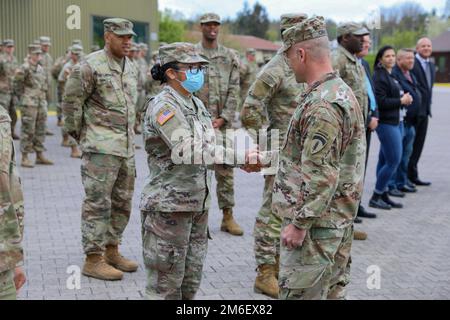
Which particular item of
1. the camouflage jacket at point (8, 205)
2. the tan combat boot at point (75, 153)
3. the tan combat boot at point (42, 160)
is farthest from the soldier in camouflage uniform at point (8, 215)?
the tan combat boot at point (75, 153)

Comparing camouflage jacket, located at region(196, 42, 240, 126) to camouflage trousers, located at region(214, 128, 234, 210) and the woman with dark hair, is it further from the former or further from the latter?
the woman with dark hair

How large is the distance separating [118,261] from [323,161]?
2951 mm

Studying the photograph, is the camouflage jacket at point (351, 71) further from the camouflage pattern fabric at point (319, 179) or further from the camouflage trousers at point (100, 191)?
the camouflage pattern fabric at point (319, 179)

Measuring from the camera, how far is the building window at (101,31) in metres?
24.3

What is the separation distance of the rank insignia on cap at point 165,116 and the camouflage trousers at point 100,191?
1625 millimetres

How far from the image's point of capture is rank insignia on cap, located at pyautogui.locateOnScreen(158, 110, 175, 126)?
3.73 m

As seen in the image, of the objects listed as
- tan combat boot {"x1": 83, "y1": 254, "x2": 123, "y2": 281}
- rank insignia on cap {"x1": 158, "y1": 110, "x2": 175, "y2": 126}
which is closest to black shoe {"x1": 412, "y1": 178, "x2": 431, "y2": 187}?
tan combat boot {"x1": 83, "y1": 254, "x2": 123, "y2": 281}

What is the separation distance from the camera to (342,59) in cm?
641

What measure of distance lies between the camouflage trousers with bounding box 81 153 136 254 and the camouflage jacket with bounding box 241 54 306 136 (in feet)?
3.81

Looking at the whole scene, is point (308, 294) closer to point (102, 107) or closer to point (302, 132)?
point (302, 132)

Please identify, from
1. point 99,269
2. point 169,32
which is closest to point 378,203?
point 99,269

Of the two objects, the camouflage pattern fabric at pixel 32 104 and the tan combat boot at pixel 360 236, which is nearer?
the tan combat boot at pixel 360 236
